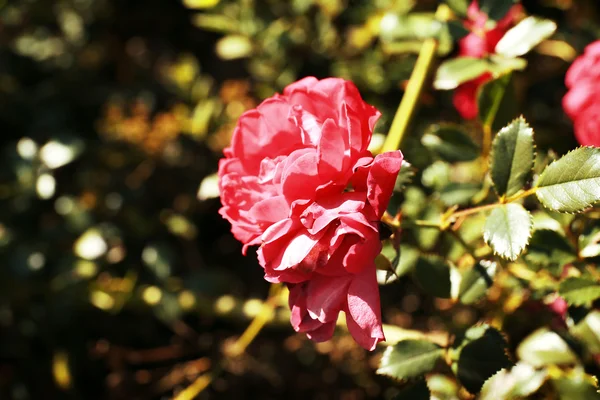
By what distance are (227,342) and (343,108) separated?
961mm

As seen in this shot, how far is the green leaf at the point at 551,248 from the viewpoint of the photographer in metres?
0.68

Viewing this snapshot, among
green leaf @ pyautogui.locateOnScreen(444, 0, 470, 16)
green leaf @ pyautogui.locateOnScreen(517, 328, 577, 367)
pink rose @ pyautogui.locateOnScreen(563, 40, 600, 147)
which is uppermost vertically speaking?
green leaf @ pyautogui.locateOnScreen(444, 0, 470, 16)

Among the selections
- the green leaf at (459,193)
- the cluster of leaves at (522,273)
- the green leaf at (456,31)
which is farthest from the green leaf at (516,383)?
→ the green leaf at (456,31)

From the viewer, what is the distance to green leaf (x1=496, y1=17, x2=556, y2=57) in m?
0.73

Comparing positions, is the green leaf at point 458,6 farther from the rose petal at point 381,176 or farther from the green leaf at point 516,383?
the green leaf at point 516,383

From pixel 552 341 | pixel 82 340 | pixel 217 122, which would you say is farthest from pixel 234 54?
pixel 552 341

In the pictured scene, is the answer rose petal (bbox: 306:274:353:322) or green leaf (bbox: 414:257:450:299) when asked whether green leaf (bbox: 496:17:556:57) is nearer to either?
green leaf (bbox: 414:257:450:299)

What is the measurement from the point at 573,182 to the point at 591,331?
32 centimetres

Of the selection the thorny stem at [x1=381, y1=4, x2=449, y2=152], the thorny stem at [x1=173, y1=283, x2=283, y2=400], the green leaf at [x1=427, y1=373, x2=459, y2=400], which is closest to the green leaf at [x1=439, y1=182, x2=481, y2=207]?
the thorny stem at [x1=381, y1=4, x2=449, y2=152]

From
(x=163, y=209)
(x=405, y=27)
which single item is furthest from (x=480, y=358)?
(x=163, y=209)

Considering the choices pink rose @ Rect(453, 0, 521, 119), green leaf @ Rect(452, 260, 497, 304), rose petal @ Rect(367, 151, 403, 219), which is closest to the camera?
rose petal @ Rect(367, 151, 403, 219)

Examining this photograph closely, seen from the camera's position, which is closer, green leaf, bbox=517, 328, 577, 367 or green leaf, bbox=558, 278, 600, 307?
green leaf, bbox=558, 278, 600, 307

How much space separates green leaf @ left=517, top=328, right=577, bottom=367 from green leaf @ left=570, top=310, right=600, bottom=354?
0.03 meters

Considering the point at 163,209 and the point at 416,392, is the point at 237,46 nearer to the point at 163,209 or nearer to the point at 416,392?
the point at 163,209
